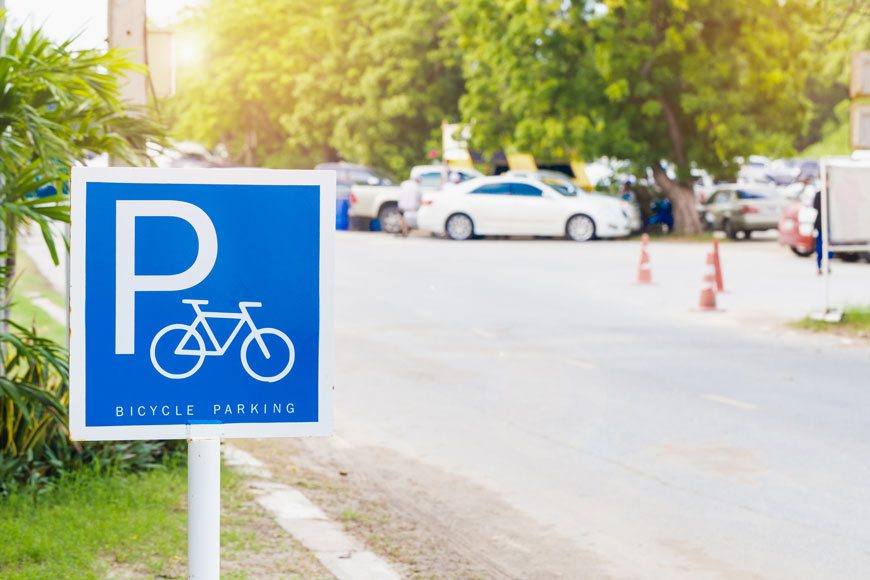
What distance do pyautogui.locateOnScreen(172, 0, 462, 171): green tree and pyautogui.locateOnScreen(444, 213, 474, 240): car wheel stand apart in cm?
1214

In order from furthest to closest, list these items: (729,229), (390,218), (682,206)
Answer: (390,218), (682,206), (729,229)

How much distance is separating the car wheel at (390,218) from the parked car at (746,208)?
328 inches

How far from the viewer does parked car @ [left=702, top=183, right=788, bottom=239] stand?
34438 millimetres

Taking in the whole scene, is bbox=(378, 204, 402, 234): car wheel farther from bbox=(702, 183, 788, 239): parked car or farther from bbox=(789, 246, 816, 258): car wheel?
bbox=(789, 246, 816, 258): car wheel

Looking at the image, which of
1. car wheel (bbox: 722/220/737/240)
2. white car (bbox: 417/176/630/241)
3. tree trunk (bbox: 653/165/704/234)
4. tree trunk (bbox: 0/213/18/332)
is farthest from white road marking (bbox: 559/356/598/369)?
tree trunk (bbox: 653/165/704/234)

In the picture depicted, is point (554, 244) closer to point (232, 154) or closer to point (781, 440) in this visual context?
point (781, 440)

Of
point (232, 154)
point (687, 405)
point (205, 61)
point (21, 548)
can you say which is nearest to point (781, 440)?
point (687, 405)

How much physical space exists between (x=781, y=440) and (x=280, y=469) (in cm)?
326

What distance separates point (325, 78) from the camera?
52781 mm

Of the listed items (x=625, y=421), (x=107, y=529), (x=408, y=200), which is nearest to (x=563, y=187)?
(x=408, y=200)

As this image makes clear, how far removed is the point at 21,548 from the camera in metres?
5.45

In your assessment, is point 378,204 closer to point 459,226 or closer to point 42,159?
point 459,226

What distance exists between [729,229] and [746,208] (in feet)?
2.36

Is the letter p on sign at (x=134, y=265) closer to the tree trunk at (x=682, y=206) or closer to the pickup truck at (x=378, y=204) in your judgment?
the pickup truck at (x=378, y=204)
